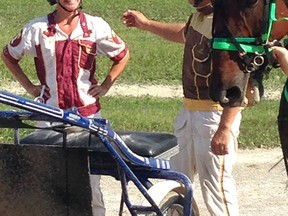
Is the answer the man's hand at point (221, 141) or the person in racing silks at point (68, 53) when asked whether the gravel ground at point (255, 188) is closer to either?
the person in racing silks at point (68, 53)

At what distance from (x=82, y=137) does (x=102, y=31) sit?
109 centimetres

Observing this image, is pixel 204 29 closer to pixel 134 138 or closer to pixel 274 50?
pixel 134 138

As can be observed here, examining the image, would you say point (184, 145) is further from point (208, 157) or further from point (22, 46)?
point (22, 46)

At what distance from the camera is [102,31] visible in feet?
18.6

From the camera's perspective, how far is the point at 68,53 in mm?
5543

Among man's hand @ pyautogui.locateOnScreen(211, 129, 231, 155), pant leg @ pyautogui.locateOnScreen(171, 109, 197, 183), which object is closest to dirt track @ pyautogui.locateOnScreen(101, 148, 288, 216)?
pant leg @ pyautogui.locateOnScreen(171, 109, 197, 183)

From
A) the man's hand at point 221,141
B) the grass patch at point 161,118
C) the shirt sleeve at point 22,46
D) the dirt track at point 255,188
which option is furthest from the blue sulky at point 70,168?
the grass patch at point 161,118

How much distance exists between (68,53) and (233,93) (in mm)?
1813

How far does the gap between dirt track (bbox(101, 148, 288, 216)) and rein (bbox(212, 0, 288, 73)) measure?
2.96 metres

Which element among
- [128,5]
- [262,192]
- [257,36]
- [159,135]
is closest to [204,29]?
[159,135]

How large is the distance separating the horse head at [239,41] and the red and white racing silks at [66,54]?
5.49 feet

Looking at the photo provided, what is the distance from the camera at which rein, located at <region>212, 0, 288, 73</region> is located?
398cm

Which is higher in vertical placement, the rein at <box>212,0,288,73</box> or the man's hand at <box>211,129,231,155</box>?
the rein at <box>212,0,288,73</box>

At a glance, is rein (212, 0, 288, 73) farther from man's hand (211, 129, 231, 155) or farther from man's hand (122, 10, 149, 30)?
man's hand (122, 10, 149, 30)
